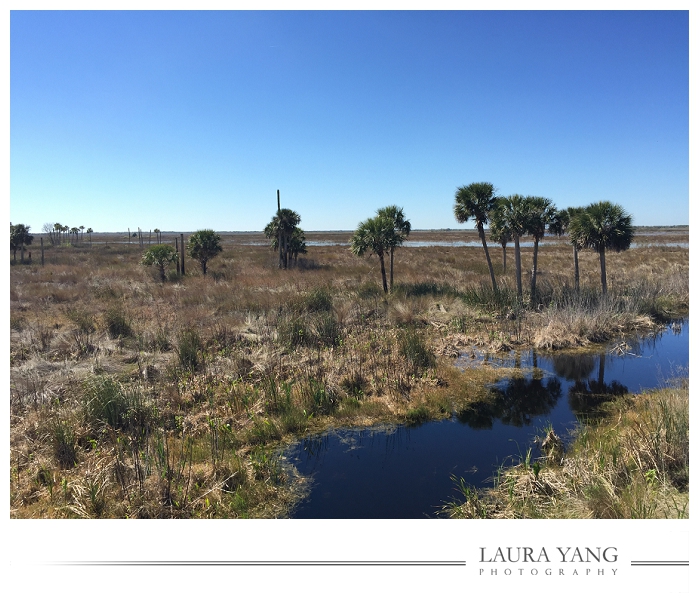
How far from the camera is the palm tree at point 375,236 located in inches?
814

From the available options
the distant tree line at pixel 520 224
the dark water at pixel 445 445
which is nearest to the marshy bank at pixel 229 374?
the dark water at pixel 445 445

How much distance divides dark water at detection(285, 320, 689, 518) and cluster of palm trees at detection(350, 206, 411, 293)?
10.8 meters

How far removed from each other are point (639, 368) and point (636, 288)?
26.5 feet

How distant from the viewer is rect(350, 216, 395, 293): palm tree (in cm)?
2069

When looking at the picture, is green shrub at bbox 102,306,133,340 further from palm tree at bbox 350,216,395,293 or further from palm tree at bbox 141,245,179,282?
palm tree at bbox 141,245,179,282

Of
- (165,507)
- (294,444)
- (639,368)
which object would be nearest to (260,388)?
(294,444)

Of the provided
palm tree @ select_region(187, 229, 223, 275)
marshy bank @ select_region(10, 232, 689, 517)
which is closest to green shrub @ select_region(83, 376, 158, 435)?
marshy bank @ select_region(10, 232, 689, 517)

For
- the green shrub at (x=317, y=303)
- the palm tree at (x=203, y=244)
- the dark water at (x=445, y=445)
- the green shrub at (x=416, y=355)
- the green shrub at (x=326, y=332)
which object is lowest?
the dark water at (x=445, y=445)

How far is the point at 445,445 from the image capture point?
7125 mm

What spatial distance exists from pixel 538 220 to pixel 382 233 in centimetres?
680

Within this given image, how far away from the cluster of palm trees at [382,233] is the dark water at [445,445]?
1083 centimetres
